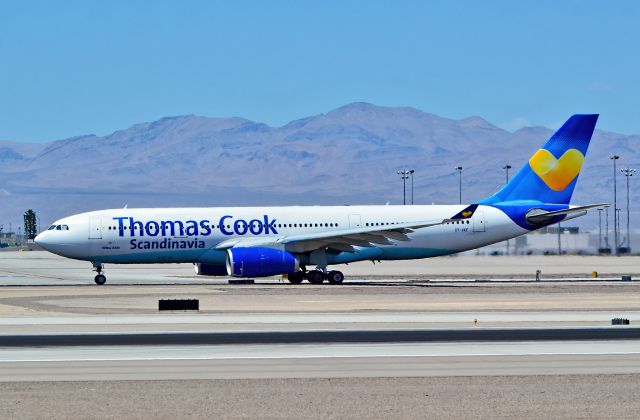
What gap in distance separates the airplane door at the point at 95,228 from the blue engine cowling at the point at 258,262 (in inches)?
298

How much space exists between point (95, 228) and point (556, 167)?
1023 inches

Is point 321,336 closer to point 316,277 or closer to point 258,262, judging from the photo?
point 258,262

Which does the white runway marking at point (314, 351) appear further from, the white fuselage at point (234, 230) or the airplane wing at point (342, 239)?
the white fuselage at point (234, 230)

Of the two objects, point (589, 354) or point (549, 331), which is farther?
point (549, 331)

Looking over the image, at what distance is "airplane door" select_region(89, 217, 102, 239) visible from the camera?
62000mm

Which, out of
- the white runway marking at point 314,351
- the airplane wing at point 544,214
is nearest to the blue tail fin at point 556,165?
the airplane wing at point 544,214

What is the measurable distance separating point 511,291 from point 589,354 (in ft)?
89.5

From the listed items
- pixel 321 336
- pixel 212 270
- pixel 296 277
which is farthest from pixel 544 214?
pixel 321 336

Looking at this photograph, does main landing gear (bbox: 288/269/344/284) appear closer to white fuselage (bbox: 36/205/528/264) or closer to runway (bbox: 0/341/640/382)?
white fuselage (bbox: 36/205/528/264)

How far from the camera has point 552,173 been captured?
214 ft

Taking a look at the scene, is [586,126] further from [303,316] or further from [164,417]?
[164,417]

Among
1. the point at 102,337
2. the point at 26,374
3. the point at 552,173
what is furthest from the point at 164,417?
the point at 552,173

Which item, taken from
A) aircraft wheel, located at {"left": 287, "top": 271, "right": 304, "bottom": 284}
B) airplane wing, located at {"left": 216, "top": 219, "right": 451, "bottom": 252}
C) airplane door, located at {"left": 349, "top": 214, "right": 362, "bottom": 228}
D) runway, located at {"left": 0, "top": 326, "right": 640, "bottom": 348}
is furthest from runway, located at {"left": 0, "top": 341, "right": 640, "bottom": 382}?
airplane door, located at {"left": 349, "top": 214, "right": 362, "bottom": 228}

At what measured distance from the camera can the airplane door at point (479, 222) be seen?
212 feet
